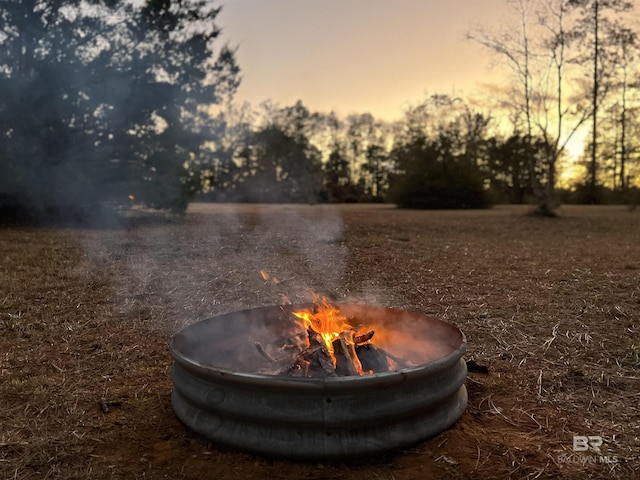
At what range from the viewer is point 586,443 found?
205 cm

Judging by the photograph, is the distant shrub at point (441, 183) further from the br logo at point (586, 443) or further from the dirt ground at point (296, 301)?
the br logo at point (586, 443)

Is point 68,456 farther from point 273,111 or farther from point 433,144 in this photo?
point 273,111

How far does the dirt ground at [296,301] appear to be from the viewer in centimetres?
193

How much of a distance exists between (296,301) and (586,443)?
8.77 feet

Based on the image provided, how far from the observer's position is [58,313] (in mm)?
3859

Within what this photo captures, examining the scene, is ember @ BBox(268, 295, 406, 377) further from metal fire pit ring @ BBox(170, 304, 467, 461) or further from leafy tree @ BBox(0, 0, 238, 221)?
leafy tree @ BBox(0, 0, 238, 221)

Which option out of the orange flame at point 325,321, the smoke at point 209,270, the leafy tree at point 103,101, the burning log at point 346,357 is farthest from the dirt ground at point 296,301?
the leafy tree at point 103,101

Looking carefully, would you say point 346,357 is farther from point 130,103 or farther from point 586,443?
point 130,103

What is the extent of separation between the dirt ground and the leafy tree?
2414 mm

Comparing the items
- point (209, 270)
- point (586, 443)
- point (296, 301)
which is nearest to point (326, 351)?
point (586, 443)

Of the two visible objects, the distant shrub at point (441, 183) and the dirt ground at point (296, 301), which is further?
the distant shrub at point (441, 183)

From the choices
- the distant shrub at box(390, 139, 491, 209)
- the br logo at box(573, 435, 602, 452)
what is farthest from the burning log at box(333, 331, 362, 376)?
the distant shrub at box(390, 139, 491, 209)

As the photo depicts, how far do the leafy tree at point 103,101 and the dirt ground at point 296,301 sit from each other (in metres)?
2.41

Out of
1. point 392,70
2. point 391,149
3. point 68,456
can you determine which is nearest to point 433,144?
point 391,149
